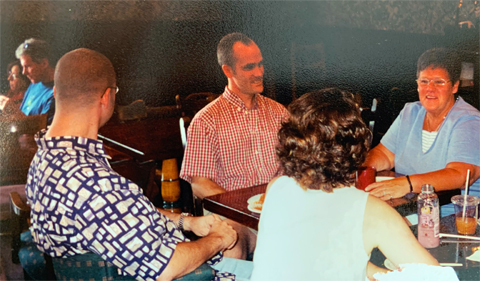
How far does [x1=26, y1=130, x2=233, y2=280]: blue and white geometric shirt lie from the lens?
3.85ft

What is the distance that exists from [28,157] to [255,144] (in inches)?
43.3

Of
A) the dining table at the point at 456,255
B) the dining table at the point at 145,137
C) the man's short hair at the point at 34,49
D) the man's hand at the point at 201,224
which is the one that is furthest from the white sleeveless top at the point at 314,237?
the dining table at the point at 145,137

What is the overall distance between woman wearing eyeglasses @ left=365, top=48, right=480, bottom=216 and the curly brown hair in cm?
64

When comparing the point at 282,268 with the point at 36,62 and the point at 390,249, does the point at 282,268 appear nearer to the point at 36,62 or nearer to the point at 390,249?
the point at 390,249

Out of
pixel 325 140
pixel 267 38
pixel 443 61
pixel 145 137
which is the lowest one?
pixel 145 137

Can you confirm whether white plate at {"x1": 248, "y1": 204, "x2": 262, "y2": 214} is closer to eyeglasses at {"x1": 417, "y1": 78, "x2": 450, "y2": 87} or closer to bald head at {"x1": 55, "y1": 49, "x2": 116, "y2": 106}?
bald head at {"x1": 55, "y1": 49, "x2": 116, "y2": 106}

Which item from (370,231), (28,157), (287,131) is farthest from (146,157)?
(370,231)

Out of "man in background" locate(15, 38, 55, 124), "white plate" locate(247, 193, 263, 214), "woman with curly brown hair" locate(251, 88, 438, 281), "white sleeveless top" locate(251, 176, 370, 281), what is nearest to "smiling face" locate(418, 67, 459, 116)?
"white plate" locate(247, 193, 263, 214)

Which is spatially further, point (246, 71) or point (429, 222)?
point (246, 71)

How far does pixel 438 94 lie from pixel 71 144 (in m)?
1.61

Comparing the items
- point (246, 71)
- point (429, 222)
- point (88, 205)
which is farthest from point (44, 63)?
point (429, 222)

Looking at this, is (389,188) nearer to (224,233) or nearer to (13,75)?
(224,233)

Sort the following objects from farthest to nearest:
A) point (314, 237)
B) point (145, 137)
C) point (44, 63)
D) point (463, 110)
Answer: point (145, 137) → point (463, 110) → point (44, 63) → point (314, 237)

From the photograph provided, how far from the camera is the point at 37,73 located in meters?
1.70
